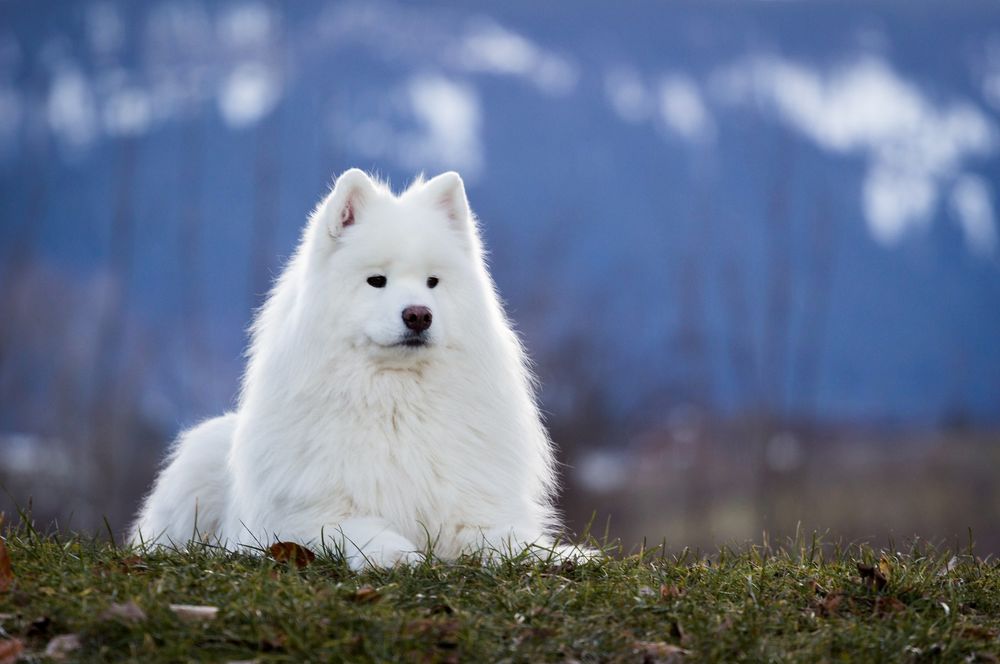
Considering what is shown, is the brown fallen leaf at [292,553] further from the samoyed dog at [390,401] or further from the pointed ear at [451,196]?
the pointed ear at [451,196]

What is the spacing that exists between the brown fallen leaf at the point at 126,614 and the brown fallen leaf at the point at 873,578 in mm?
2686

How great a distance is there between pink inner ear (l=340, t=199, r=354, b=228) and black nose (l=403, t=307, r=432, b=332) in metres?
0.74

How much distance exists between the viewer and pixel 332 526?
4.69m

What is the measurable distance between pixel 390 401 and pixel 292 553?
1.01m

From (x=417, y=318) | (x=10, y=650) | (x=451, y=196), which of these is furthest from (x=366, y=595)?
(x=451, y=196)

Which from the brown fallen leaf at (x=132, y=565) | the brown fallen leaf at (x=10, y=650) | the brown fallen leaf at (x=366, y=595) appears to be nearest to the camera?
the brown fallen leaf at (x=10, y=650)

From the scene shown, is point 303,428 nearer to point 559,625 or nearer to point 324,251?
point 324,251

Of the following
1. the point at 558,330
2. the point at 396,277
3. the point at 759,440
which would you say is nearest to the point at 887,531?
the point at 396,277

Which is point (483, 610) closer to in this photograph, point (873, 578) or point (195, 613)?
point (195, 613)

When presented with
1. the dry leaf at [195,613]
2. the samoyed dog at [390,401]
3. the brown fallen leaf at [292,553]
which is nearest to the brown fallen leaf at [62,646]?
the dry leaf at [195,613]

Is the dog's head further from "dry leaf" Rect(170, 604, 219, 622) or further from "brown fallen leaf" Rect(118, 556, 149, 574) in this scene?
"dry leaf" Rect(170, 604, 219, 622)

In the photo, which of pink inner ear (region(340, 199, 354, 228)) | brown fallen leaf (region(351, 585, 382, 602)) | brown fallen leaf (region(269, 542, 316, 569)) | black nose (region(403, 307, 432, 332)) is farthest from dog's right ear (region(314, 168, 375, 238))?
brown fallen leaf (region(351, 585, 382, 602))

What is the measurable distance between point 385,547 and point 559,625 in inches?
45.4

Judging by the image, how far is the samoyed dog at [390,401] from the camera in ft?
15.9
